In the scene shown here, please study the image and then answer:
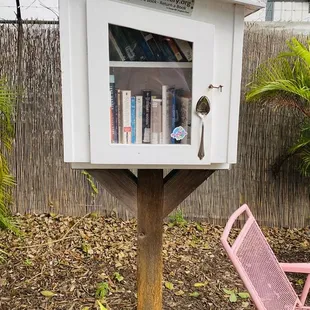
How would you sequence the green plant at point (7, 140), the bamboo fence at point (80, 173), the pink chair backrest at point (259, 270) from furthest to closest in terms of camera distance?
the bamboo fence at point (80, 173) → the green plant at point (7, 140) → the pink chair backrest at point (259, 270)

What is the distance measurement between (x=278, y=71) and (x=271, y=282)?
6.00 ft

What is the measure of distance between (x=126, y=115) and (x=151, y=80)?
0.17 m

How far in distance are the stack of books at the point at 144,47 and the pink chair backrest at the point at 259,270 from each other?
2.45ft

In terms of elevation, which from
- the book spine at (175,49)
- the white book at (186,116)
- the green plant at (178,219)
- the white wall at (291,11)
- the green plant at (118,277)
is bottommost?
the green plant at (118,277)

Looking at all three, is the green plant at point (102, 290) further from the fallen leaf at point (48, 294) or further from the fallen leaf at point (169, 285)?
the fallen leaf at point (169, 285)

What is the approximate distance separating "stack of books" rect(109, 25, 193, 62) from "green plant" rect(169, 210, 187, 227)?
2536 millimetres

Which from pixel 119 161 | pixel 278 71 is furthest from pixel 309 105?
pixel 119 161

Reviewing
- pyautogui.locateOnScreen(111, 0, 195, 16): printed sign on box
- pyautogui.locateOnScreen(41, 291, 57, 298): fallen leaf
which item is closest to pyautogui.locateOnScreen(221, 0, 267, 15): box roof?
pyautogui.locateOnScreen(111, 0, 195, 16): printed sign on box

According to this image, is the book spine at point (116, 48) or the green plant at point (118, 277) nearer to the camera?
the book spine at point (116, 48)

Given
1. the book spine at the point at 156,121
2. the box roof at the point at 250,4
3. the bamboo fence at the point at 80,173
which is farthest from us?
the bamboo fence at the point at 80,173

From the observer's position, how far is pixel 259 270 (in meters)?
1.82

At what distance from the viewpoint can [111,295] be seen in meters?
2.68

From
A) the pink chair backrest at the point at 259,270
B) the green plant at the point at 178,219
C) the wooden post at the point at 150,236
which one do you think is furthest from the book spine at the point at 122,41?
the green plant at the point at 178,219

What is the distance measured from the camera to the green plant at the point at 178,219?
3794 millimetres
